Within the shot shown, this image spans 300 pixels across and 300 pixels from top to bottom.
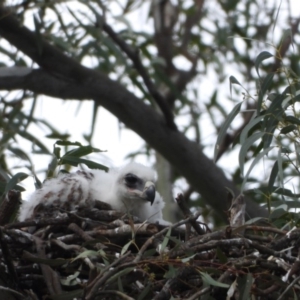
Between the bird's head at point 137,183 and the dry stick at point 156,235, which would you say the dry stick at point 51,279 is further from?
the bird's head at point 137,183

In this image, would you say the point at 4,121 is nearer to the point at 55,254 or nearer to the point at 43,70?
the point at 43,70

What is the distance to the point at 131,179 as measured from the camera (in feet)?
19.0

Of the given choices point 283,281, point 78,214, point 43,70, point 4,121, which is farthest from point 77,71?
point 283,281

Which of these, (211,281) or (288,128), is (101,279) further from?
(288,128)

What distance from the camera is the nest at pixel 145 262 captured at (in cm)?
412

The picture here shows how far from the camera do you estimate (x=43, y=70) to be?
6.84 m

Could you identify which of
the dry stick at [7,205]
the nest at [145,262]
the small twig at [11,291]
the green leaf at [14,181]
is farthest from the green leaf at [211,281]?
the green leaf at [14,181]

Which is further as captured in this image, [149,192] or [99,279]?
[149,192]

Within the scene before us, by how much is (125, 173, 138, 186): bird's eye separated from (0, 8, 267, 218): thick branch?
3.64 feet

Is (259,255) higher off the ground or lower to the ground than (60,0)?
lower

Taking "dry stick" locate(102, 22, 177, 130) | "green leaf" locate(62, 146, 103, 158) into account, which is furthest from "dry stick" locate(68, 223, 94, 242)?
"dry stick" locate(102, 22, 177, 130)

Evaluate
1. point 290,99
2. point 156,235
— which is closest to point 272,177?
point 290,99

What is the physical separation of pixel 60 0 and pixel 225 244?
3186 mm

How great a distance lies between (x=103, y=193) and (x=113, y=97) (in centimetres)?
136
